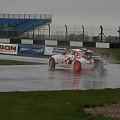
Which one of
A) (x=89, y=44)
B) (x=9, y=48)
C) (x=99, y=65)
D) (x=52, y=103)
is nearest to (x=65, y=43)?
(x=89, y=44)

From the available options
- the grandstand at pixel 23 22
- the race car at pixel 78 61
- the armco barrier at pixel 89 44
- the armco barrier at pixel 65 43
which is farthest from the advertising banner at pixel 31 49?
the grandstand at pixel 23 22

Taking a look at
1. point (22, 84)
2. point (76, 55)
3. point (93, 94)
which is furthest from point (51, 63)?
point (93, 94)

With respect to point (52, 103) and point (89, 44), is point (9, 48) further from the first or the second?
point (52, 103)

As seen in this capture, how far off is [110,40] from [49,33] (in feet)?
34.9

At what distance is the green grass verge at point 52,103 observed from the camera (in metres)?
8.89

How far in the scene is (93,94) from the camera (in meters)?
12.9

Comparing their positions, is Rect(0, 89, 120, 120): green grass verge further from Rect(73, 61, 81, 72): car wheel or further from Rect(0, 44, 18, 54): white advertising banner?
Rect(0, 44, 18, 54): white advertising banner

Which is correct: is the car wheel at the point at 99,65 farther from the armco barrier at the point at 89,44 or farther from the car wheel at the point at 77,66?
the armco barrier at the point at 89,44

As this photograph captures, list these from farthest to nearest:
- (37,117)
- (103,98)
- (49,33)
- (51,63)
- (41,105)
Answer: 1. (49,33)
2. (51,63)
3. (103,98)
4. (41,105)
5. (37,117)

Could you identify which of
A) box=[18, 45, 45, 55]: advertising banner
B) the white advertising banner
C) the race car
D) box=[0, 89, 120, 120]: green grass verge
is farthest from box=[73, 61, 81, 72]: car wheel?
the white advertising banner

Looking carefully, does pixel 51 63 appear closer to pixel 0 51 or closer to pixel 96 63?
pixel 96 63

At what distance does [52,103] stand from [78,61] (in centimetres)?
1284

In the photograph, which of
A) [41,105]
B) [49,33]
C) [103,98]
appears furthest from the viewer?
[49,33]

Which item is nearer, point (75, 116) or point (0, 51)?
point (75, 116)
